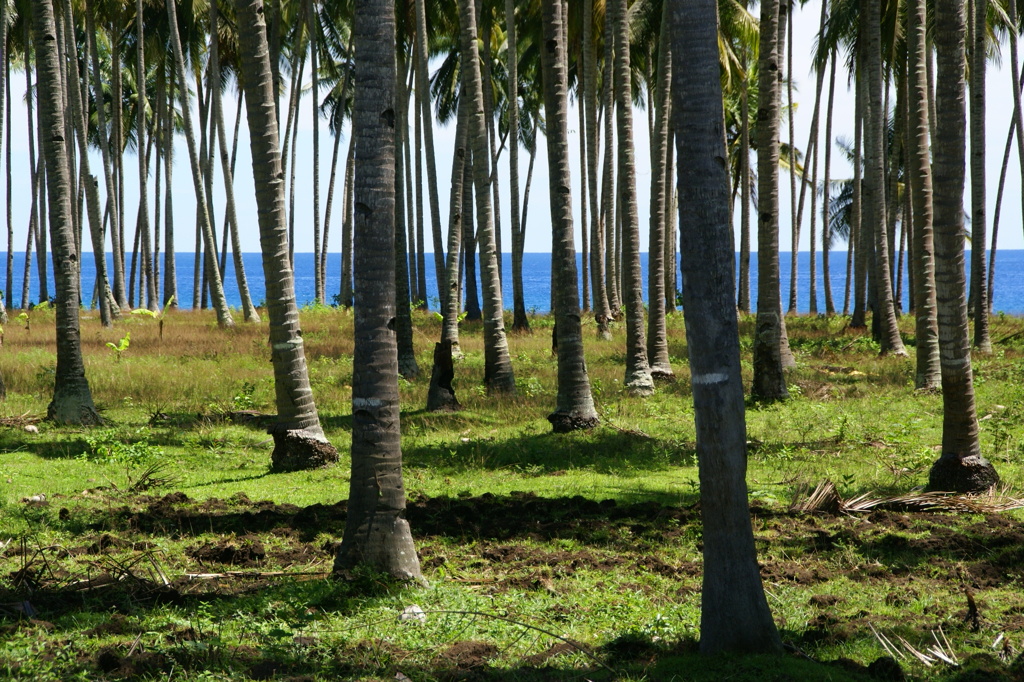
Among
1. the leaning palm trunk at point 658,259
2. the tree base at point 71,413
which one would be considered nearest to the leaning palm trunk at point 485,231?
the leaning palm trunk at point 658,259

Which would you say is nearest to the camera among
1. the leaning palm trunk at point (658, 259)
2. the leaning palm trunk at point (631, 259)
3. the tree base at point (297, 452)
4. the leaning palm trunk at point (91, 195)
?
the tree base at point (297, 452)

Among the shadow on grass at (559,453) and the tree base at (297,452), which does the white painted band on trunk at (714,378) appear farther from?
the tree base at (297,452)

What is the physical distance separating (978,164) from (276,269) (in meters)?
14.5

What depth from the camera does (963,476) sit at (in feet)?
23.7

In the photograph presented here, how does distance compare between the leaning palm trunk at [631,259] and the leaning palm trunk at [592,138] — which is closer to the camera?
the leaning palm trunk at [631,259]

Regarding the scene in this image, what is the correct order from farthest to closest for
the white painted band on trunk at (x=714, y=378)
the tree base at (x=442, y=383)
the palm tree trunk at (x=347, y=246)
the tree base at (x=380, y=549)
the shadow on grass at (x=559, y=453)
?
the palm tree trunk at (x=347, y=246)
the tree base at (x=442, y=383)
the shadow on grass at (x=559, y=453)
the tree base at (x=380, y=549)
the white painted band on trunk at (x=714, y=378)

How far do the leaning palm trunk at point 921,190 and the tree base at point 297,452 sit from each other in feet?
25.8

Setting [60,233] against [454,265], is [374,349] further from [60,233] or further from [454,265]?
[454,265]

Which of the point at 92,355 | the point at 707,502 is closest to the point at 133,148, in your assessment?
the point at 92,355

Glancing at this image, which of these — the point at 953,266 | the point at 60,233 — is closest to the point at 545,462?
the point at 953,266

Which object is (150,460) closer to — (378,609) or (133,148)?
(378,609)

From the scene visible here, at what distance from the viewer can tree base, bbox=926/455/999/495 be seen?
7.19 metres

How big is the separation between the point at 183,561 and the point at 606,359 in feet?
37.4

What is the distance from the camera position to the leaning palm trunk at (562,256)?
10.2 meters
